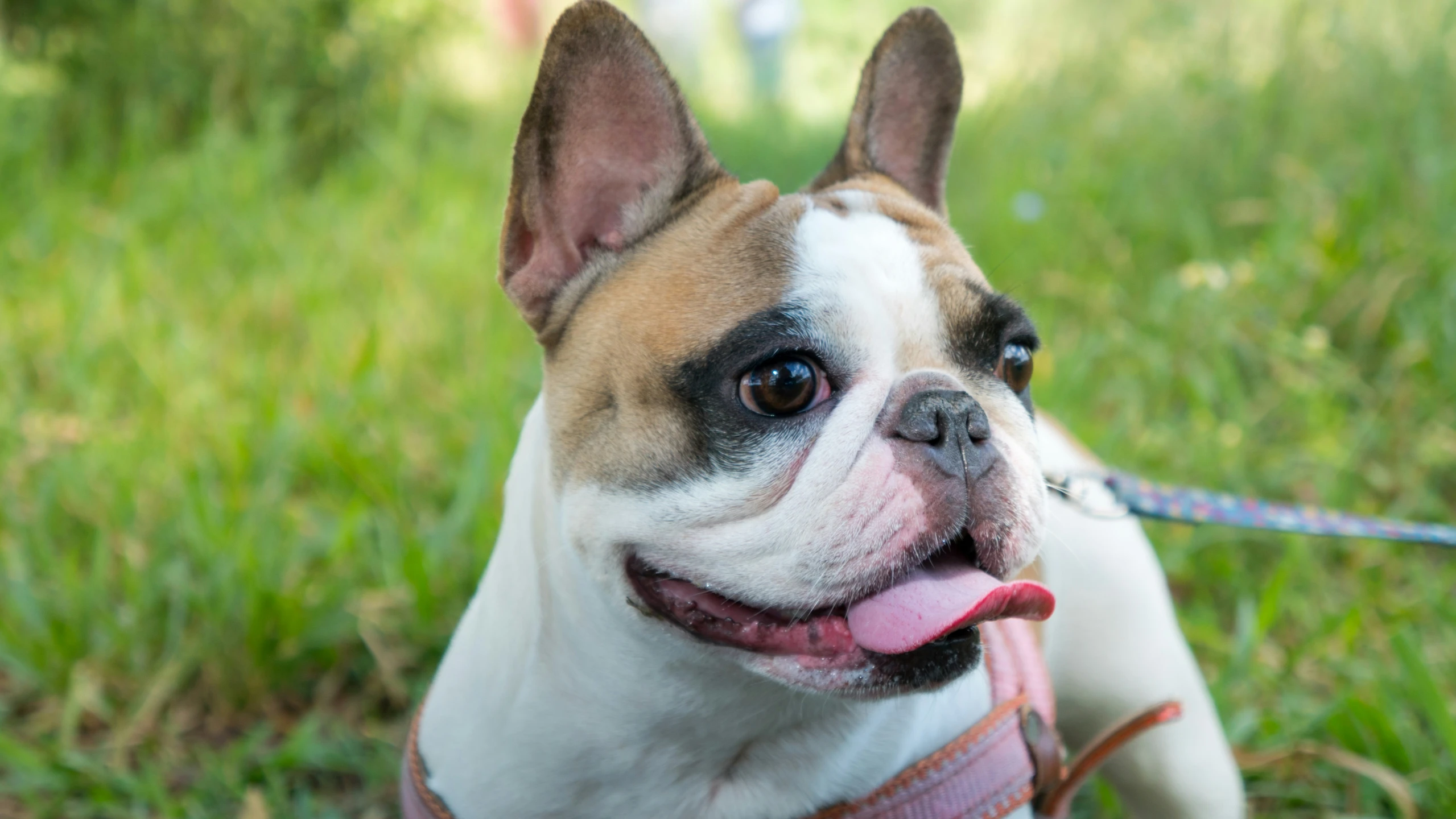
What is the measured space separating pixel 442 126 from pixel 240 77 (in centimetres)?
114

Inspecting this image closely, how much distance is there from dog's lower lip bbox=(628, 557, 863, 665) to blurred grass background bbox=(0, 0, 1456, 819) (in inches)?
53.9

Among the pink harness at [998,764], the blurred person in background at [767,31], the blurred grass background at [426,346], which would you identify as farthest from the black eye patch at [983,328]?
the blurred person in background at [767,31]

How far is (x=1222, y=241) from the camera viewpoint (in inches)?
204

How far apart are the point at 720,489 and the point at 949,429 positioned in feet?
1.13

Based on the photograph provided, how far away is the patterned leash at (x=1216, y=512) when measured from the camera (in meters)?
2.33

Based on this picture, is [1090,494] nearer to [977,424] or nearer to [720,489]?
[977,424]

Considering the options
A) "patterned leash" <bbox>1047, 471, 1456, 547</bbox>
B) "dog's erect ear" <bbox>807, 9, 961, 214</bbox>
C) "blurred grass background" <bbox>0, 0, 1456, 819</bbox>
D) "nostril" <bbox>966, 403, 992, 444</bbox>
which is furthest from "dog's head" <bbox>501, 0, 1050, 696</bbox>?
"blurred grass background" <bbox>0, 0, 1456, 819</bbox>

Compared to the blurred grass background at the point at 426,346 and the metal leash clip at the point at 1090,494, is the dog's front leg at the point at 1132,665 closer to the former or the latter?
the metal leash clip at the point at 1090,494

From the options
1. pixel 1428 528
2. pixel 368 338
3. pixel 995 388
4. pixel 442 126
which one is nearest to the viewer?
pixel 995 388

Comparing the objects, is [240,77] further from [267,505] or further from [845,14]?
[845,14]

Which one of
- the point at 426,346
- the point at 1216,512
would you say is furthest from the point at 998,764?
the point at 426,346

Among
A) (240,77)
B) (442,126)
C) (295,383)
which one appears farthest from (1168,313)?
(240,77)

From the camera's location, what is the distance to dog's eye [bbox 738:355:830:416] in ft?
5.58

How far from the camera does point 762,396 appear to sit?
170 cm
